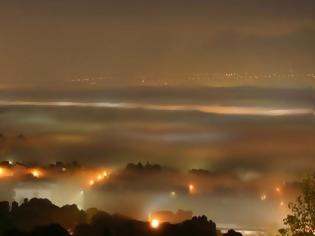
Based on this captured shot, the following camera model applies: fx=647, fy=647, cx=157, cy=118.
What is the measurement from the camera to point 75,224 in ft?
44.9

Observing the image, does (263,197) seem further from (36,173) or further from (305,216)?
(36,173)

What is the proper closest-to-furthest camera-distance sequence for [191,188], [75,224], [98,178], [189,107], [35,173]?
[75,224], [191,188], [35,173], [98,178], [189,107]

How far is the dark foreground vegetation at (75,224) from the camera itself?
13094 millimetres

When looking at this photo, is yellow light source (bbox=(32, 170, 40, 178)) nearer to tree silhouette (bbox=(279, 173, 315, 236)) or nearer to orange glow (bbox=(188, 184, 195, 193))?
orange glow (bbox=(188, 184, 195, 193))

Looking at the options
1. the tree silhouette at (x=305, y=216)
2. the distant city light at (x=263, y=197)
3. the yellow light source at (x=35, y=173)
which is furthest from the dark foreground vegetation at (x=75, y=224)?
the tree silhouette at (x=305, y=216)

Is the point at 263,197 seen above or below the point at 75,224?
above

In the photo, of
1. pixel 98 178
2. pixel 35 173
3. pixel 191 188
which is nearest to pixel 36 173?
pixel 35 173

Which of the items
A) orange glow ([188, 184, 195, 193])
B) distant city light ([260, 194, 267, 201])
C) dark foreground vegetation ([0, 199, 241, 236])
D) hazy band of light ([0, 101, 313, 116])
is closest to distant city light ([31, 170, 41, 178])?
dark foreground vegetation ([0, 199, 241, 236])

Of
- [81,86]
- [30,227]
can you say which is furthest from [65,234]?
[81,86]

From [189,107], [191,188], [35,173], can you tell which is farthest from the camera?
[189,107]

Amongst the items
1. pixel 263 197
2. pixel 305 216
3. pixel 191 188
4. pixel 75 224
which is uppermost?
pixel 191 188

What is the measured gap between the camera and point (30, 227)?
1330 cm

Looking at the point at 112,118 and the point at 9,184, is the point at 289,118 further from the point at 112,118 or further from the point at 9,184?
the point at 9,184

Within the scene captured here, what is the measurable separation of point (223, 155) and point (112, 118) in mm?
6421
